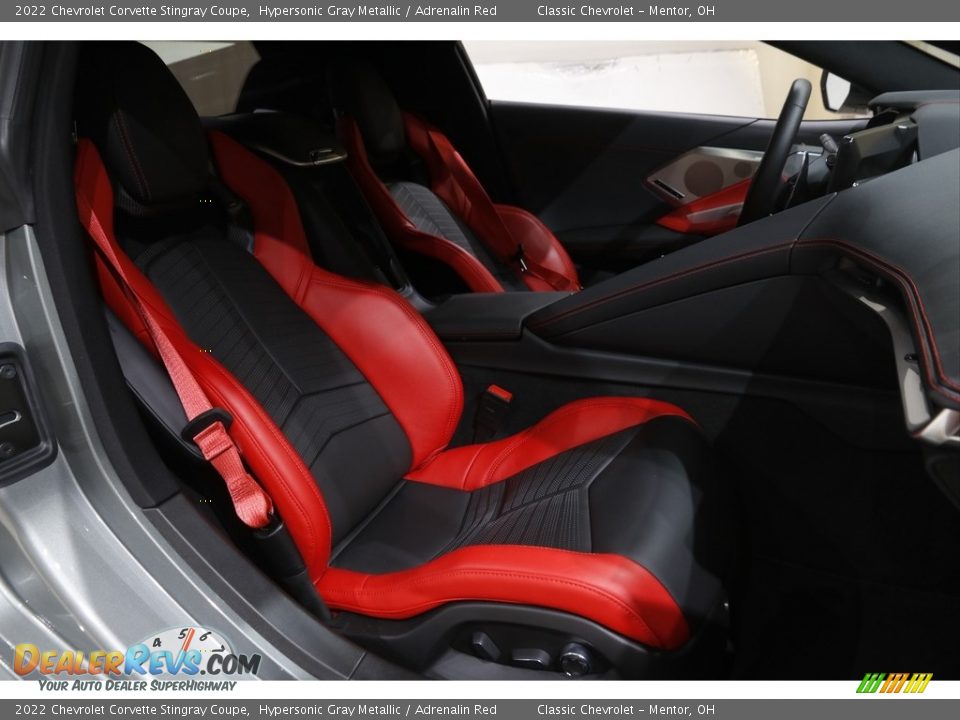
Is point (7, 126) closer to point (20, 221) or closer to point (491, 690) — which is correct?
point (20, 221)

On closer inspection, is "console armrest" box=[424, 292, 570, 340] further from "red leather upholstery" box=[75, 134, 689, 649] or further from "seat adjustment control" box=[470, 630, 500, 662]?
"seat adjustment control" box=[470, 630, 500, 662]

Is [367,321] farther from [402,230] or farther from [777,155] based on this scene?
[777,155]

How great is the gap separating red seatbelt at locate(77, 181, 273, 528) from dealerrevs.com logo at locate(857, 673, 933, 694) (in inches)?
29.3

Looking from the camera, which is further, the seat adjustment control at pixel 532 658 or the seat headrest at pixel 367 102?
the seat headrest at pixel 367 102

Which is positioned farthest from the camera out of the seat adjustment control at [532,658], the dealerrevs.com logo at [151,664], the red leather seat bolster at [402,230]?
the red leather seat bolster at [402,230]

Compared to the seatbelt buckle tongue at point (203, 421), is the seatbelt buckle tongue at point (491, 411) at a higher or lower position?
lower

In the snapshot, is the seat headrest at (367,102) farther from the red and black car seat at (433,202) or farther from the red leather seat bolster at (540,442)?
the red leather seat bolster at (540,442)

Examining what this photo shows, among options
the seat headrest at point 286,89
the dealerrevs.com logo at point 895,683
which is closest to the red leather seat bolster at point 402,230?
the seat headrest at point 286,89

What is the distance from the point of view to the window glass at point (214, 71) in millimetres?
1817

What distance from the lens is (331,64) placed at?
190cm

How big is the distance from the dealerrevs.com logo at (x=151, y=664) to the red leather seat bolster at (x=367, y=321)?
1.70 ft

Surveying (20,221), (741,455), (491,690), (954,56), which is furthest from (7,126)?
(954,56)

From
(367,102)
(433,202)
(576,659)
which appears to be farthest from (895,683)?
(367,102)

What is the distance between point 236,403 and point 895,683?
886mm
